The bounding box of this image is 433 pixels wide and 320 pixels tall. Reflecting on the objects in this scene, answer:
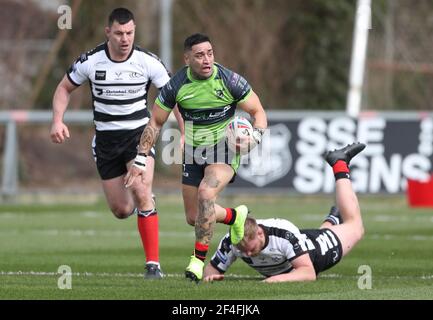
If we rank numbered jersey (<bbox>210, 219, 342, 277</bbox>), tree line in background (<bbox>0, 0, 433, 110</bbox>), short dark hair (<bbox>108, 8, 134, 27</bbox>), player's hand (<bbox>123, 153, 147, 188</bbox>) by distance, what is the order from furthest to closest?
tree line in background (<bbox>0, 0, 433, 110</bbox>) < short dark hair (<bbox>108, 8, 134, 27</bbox>) < player's hand (<bbox>123, 153, 147, 188</bbox>) < numbered jersey (<bbox>210, 219, 342, 277</bbox>)

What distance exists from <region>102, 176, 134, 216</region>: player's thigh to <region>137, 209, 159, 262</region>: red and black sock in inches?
20.9

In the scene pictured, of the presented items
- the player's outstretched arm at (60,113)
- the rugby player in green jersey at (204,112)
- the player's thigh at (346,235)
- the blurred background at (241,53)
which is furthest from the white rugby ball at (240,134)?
the blurred background at (241,53)

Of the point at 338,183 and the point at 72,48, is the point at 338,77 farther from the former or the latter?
the point at 338,183

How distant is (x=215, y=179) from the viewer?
1119cm

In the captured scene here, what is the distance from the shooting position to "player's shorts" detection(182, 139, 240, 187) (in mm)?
11570

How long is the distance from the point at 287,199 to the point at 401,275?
41.1 ft

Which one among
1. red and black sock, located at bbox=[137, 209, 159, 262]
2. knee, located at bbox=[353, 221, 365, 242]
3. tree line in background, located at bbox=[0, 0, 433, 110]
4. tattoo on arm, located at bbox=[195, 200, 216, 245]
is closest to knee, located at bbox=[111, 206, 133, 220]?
red and black sock, located at bbox=[137, 209, 159, 262]

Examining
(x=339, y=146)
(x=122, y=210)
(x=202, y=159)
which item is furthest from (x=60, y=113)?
(x=339, y=146)

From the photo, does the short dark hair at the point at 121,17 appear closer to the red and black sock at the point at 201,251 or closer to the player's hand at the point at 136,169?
the player's hand at the point at 136,169

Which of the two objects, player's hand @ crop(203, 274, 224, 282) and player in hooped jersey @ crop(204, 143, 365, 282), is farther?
player's hand @ crop(203, 274, 224, 282)

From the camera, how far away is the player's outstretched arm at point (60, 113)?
11930mm

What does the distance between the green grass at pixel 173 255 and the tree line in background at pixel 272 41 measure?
7782mm

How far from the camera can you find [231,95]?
1152 cm

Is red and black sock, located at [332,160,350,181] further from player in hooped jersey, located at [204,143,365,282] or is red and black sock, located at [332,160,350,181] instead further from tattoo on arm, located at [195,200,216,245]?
tattoo on arm, located at [195,200,216,245]
